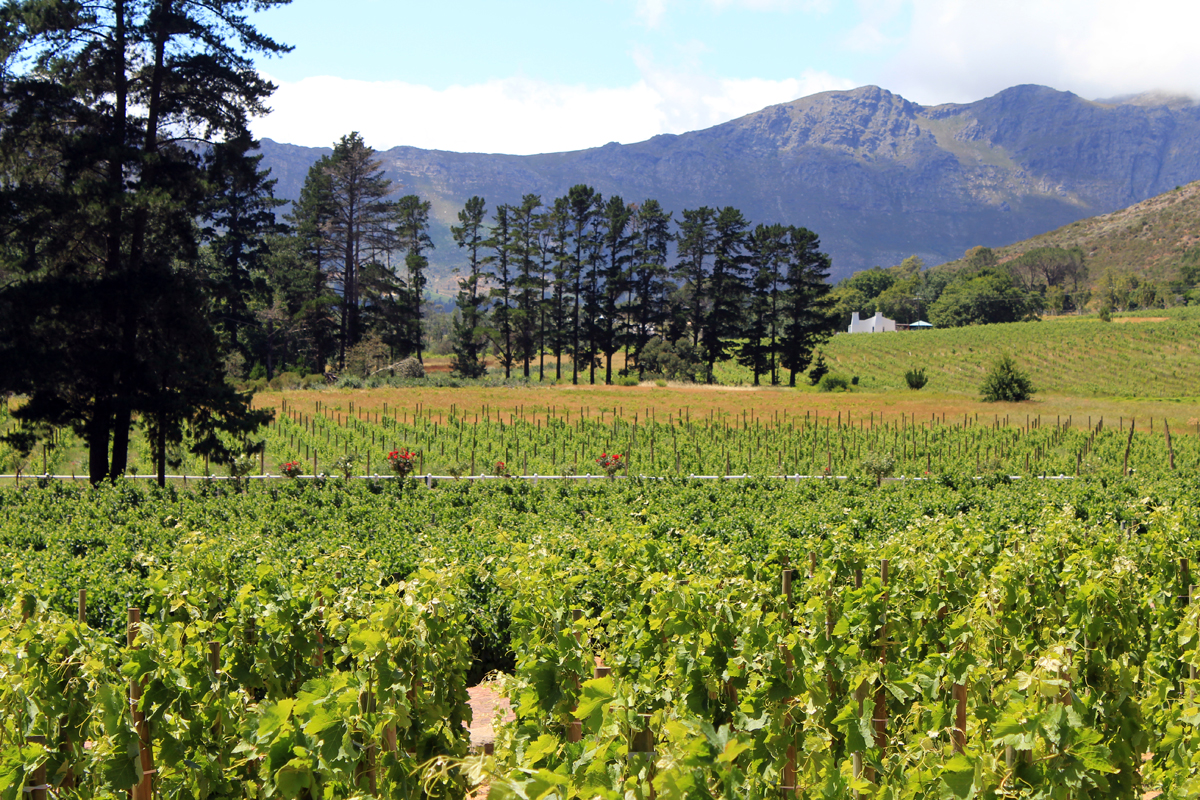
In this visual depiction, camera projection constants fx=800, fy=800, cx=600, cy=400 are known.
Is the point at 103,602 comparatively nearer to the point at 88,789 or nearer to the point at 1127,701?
the point at 88,789

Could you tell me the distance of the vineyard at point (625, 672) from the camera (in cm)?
341

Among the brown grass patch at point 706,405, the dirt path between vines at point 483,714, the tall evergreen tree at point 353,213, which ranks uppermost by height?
the tall evergreen tree at point 353,213

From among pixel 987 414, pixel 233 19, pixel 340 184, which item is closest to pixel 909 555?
pixel 233 19

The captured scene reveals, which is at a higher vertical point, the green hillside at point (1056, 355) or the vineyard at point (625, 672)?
the green hillside at point (1056, 355)

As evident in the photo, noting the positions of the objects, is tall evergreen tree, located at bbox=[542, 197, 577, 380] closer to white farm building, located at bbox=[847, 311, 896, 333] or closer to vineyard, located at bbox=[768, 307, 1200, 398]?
vineyard, located at bbox=[768, 307, 1200, 398]

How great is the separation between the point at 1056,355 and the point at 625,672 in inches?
2878

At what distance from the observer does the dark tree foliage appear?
627 inches

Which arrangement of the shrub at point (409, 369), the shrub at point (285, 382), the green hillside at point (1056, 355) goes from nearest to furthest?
the shrub at point (285, 382) < the shrub at point (409, 369) < the green hillside at point (1056, 355)

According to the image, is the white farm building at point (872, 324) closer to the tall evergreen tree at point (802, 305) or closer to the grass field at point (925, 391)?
the grass field at point (925, 391)

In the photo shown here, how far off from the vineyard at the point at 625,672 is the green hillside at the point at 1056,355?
51.5m

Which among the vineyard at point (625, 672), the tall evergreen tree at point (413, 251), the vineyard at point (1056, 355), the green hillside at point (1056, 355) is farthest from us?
the tall evergreen tree at point (413, 251)

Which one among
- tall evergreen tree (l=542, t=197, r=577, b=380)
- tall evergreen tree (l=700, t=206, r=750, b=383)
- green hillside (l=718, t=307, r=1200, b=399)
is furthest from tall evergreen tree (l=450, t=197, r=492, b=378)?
green hillside (l=718, t=307, r=1200, b=399)

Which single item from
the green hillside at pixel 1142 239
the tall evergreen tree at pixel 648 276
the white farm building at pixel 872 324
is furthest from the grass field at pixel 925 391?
the green hillside at pixel 1142 239

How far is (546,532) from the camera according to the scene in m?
10.1
